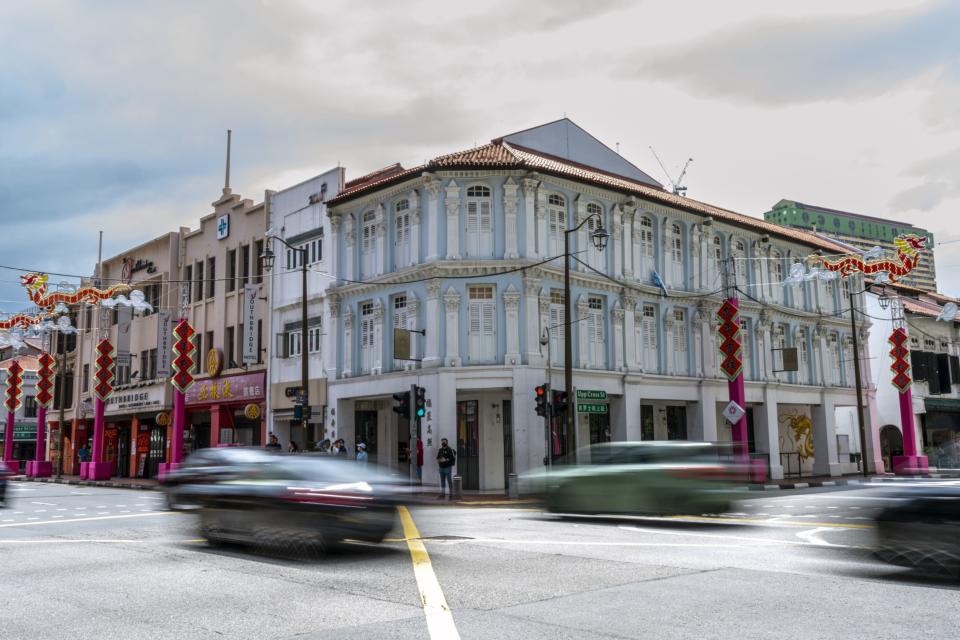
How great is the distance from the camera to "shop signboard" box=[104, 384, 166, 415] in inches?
1670

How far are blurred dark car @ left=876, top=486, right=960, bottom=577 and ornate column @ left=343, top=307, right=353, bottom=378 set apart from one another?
961 inches

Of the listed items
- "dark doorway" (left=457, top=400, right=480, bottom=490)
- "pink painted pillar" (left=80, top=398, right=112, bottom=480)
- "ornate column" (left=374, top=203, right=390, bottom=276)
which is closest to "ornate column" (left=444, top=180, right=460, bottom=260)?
"ornate column" (left=374, top=203, right=390, bottom=276)

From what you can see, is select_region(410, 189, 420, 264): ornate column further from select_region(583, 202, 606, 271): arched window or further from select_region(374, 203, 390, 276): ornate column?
select_region(583, 202, 606, 271): arched window

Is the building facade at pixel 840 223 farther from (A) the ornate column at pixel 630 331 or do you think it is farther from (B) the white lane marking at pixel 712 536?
(B) the white lane marking at pixel 712 536

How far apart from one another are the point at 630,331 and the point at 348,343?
1052 cm

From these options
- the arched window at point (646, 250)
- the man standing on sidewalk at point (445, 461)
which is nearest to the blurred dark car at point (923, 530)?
the man standing on sidewalk at point (445, 461)

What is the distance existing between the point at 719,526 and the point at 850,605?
7.18 meters

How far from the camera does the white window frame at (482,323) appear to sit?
28.5m

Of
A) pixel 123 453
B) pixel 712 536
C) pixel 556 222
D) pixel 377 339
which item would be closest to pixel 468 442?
pixel 377 339

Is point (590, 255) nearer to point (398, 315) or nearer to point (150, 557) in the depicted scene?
point (398, 315)

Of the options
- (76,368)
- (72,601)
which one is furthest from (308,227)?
(72,601)

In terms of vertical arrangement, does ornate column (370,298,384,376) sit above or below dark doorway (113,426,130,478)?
above

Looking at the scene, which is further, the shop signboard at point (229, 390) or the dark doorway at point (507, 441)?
the shop signboard at point (229, 390)

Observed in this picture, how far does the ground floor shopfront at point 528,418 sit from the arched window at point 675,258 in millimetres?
4056
